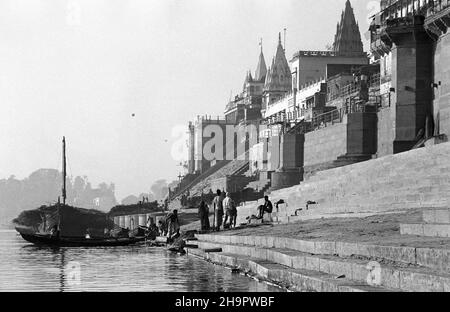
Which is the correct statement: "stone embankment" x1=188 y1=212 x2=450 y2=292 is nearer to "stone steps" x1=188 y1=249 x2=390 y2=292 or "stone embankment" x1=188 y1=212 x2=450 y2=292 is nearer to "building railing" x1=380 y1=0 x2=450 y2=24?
"stone steps" x1=188 y1=249 x2=390 y2=292

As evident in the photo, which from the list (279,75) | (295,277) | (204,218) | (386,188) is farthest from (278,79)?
(295,277)

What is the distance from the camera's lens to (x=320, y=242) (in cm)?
1691

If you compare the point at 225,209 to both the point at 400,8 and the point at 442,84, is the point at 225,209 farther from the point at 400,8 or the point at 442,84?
the point at 400,8

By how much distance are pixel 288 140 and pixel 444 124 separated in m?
23.2

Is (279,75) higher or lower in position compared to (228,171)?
higher

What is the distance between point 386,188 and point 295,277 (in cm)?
1269

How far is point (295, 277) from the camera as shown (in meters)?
14.9

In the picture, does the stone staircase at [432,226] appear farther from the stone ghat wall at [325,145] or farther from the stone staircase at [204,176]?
the stone staircase at [204,176]

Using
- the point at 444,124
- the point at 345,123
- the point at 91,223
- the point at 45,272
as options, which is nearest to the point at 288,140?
the point at 345,123

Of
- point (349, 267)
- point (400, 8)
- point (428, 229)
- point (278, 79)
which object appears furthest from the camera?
point (278, 79)

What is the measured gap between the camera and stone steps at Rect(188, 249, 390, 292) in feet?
40.3

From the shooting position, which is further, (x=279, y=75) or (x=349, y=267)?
(x=279, y=75)

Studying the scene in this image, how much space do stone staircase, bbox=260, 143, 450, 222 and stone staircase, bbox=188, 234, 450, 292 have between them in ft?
14.8
